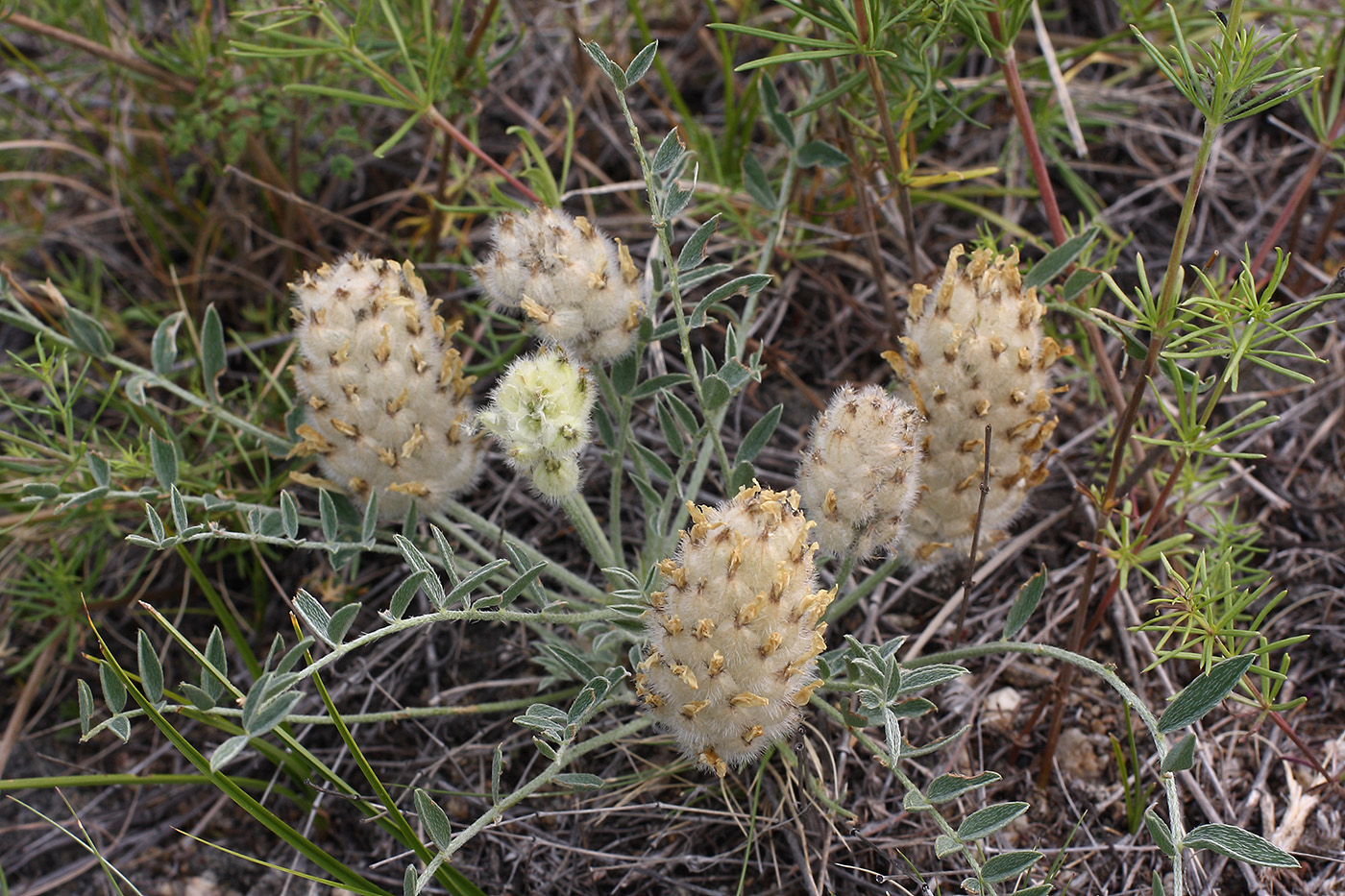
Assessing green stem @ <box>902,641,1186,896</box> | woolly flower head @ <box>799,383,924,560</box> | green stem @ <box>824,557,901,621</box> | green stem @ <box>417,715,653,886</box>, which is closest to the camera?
green stem @ <box>902,641,1186,896</box>

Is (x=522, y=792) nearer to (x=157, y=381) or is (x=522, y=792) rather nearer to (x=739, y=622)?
(x=739, y=622)

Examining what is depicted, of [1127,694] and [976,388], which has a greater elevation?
[976,388]

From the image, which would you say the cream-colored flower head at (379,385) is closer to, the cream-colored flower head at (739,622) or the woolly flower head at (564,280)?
the woolly flower head at (564,280)

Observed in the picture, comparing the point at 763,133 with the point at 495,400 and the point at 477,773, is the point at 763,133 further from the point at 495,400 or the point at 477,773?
the point at 477,773

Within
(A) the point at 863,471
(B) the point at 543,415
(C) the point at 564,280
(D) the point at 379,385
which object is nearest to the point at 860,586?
(A) the point at 863,471

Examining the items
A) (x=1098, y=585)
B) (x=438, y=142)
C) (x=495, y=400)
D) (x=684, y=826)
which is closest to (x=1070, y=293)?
(x=1098, y=585)

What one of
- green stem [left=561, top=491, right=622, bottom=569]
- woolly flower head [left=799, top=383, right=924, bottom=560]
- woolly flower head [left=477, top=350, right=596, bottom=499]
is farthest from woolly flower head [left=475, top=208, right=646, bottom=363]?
woolly flower head [left=799, top=383, right=924, bottom=560]

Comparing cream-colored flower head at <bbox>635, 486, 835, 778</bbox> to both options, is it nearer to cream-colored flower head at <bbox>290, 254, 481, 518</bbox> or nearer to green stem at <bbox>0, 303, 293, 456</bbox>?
cream-colored flower head at <bbox>290, 254, 481, 518</bbox>

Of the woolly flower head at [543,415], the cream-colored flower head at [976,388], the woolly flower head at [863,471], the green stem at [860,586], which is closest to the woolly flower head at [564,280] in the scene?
the woolly flower head at [543,415]
